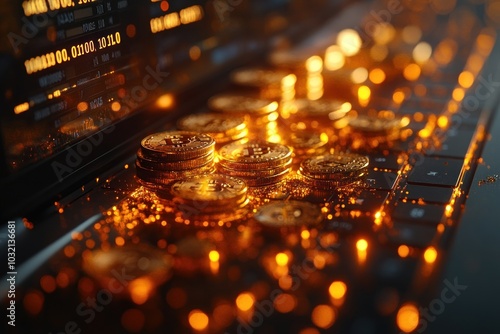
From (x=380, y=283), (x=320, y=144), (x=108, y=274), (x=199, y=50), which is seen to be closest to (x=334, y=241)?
(x=380, y=283)

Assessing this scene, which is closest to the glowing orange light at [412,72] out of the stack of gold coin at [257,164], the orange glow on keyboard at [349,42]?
the orange glow on keyboard at [349,42]

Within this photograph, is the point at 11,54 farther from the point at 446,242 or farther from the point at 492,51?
the point at 492,51

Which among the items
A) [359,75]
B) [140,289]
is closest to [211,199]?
[140,289]

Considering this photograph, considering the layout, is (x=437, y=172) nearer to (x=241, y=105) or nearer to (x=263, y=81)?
(x=241, y=105)

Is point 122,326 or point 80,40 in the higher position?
point 80,40

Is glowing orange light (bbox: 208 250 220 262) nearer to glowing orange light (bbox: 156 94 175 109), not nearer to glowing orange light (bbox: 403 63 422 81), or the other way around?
glowing orange light (bbox: 156 94 175 109)
